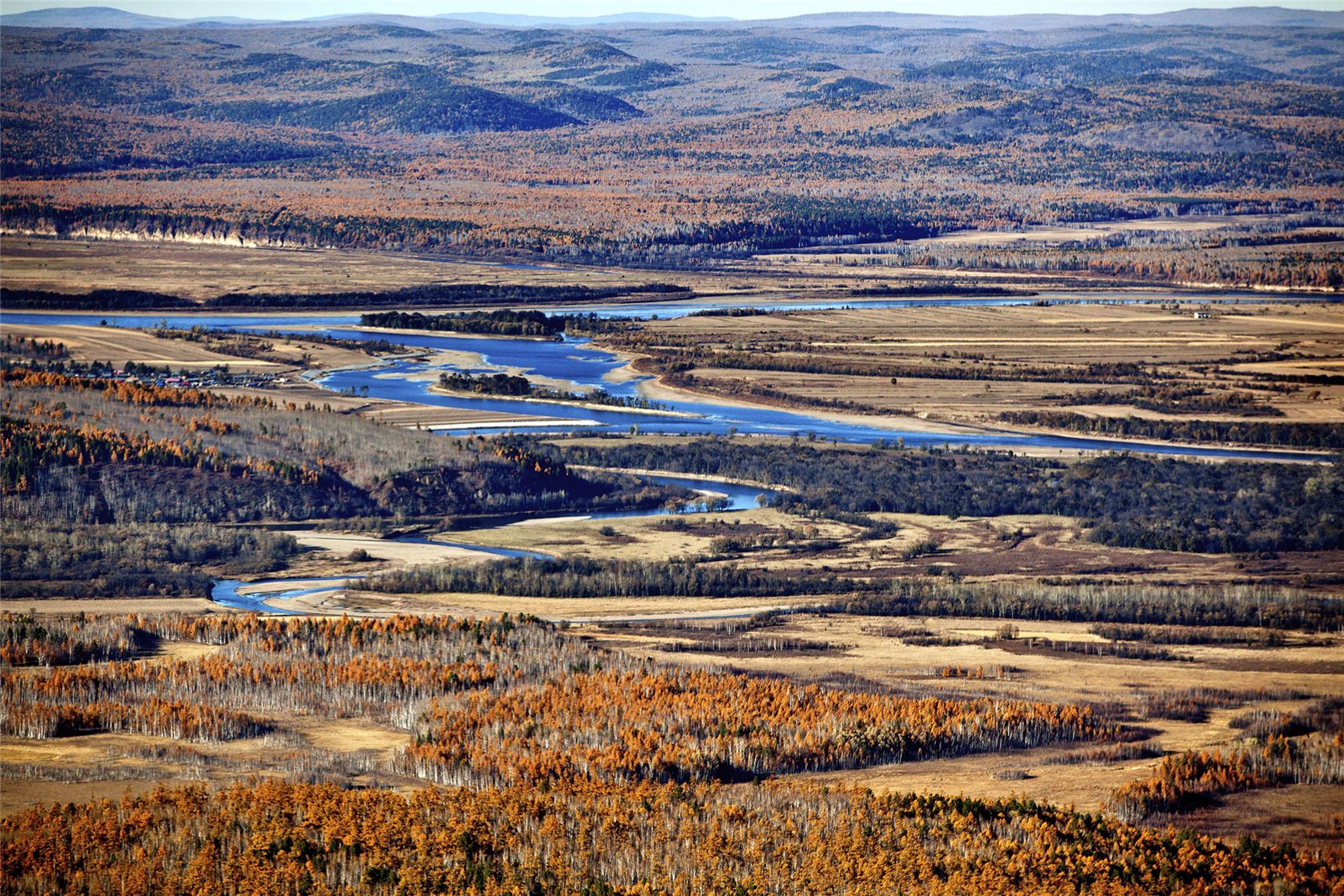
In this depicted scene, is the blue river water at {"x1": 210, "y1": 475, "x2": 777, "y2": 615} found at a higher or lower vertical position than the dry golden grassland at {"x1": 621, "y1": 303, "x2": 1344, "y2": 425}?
lower

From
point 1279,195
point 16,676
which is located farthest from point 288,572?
point 1279,195

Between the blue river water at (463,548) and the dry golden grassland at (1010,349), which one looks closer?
the blue river water at (463,548)

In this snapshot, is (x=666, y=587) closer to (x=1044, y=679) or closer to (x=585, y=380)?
(x=1044, y=679)

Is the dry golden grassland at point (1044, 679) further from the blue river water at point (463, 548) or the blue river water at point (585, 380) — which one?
the blue river water at point (585, 380)

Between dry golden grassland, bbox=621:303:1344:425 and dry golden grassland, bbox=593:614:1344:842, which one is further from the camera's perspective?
dry golden grassland, bbox=621:303:1344:425

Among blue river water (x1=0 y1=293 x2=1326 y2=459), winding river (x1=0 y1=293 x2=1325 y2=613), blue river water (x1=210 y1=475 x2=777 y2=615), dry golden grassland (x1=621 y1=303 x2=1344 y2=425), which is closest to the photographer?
blue river water (x1=210 y1=475 x2=777 y2=615)

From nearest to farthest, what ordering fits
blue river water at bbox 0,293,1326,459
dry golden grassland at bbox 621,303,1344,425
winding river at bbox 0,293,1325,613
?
1. winding river at bbox 0,293,1325,613
2. blue river water at bbox 0,293,1326,459
3. dry golden grassland at bbox 621,303,1344,425

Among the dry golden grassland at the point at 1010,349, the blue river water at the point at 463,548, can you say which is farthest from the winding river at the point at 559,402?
the dry golden grassland at the point at 1010,349

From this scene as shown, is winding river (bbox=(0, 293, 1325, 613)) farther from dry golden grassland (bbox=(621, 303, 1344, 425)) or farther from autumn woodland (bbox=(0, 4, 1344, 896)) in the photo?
dry golden grassland (bbox=(621, 303, 1344, 425))

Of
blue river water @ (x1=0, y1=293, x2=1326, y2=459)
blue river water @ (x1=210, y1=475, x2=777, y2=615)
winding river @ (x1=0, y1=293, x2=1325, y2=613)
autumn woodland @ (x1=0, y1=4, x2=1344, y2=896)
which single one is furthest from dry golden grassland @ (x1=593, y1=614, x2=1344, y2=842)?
blue river water @ (x1=0, y1=293, x2=1326, y2=459)

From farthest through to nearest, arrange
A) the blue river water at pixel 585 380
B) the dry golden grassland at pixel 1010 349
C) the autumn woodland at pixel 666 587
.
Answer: the dry golden grassland at pixel 1010 349, the blue river water at pixel 585 380, the autumn woodland at pixel 666 587
